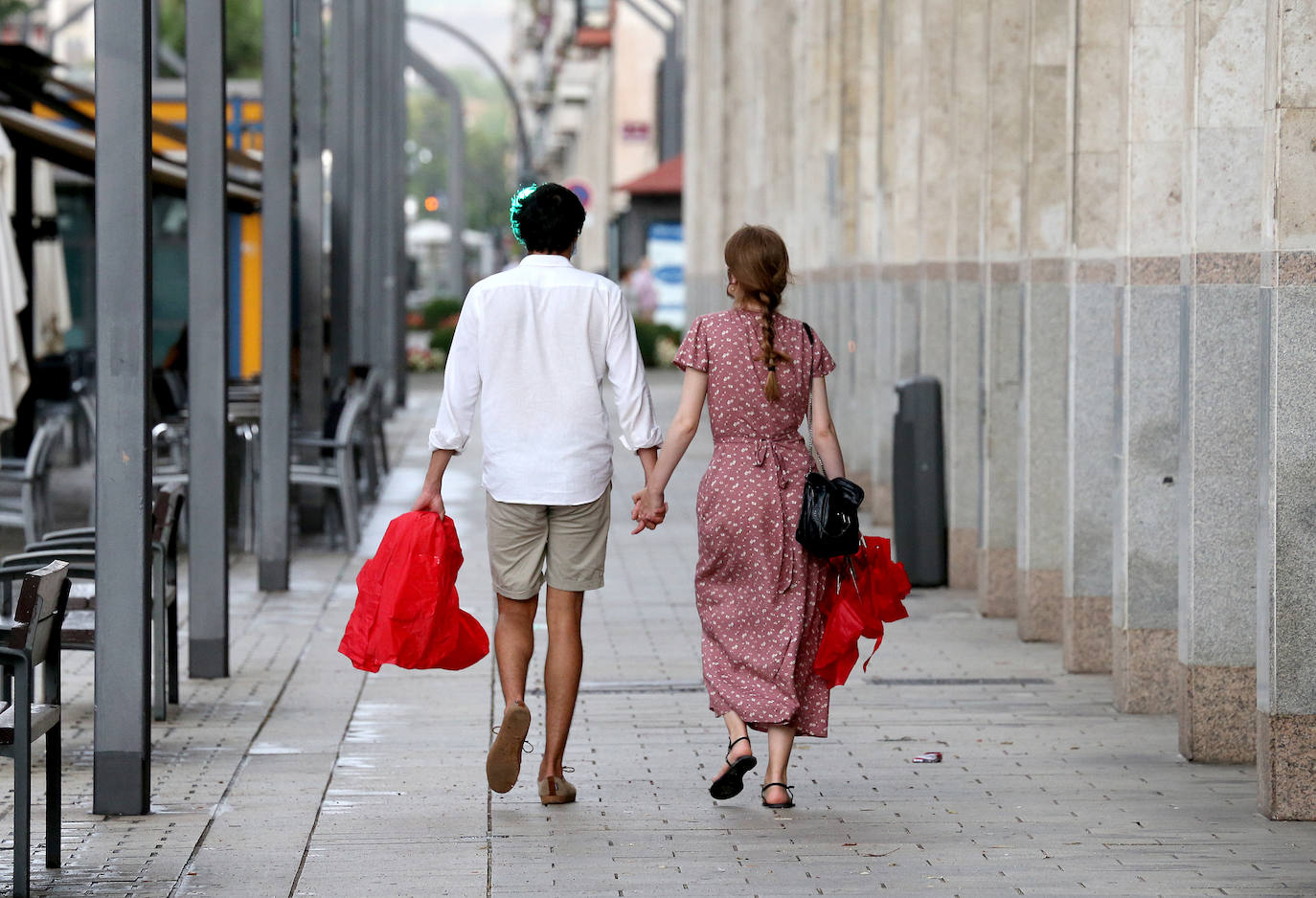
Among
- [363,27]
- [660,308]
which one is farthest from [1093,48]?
[660,308]

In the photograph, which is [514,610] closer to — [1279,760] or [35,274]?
[1279,760]

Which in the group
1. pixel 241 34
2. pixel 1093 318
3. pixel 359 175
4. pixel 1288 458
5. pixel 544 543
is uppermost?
pixel 241 34

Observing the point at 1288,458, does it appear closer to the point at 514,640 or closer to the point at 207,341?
the point at 514,640

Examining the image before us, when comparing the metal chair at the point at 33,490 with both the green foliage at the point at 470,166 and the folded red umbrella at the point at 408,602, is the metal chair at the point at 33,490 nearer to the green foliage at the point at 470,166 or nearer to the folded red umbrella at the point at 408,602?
the folded red umbrella at the point at 408,602

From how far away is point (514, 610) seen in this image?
21.6 feet

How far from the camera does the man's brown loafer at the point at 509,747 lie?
625 cm

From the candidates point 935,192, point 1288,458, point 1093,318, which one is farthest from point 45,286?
point 1288,458

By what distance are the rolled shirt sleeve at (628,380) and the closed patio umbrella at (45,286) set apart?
36.4ft

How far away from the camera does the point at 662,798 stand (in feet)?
21.9

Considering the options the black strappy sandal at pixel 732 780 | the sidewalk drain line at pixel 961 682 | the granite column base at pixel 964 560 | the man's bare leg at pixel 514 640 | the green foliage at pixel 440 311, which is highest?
the green foliage at pixel 440 311

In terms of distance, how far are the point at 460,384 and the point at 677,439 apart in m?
0.69

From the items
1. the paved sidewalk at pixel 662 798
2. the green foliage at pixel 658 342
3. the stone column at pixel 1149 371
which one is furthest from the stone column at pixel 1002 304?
the green foliage at pixel 658 342

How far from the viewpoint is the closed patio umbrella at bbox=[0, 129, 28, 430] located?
36.3ft

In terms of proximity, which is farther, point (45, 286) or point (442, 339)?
point (442, 339)
